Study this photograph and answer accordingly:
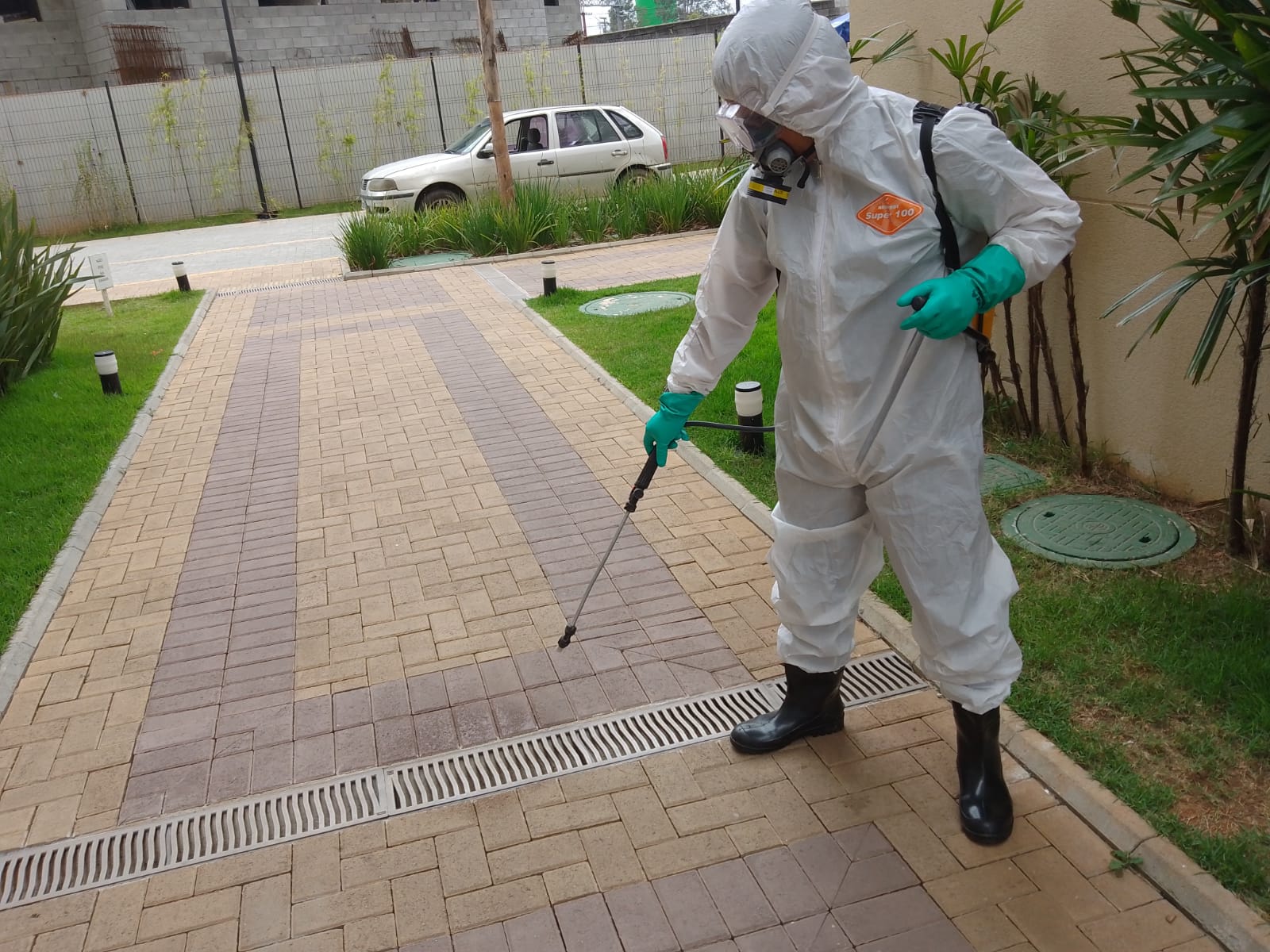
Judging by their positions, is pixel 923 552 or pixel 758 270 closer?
pixel 923 552

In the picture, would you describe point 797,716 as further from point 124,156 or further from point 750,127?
point 124,156

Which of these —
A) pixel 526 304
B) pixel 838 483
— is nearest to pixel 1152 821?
pixel 838 483

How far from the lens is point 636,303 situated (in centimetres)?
956

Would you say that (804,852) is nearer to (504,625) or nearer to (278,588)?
(504,625)

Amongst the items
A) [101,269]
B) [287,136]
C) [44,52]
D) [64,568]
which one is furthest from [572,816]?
[44,52]

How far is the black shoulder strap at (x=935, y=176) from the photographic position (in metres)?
2.56

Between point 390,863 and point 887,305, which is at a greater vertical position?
point 887,305

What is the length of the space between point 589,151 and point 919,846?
1318 centimetres

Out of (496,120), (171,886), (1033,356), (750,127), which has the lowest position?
(171,886)

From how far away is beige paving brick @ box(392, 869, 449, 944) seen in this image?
107 inches

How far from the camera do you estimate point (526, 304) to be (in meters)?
10.0

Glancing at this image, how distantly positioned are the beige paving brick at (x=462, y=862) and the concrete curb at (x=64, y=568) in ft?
6.62

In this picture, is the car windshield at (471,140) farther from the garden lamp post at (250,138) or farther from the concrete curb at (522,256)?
the garden lamp post at (250,138)

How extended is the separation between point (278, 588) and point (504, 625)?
Answer: 3.94 feet
